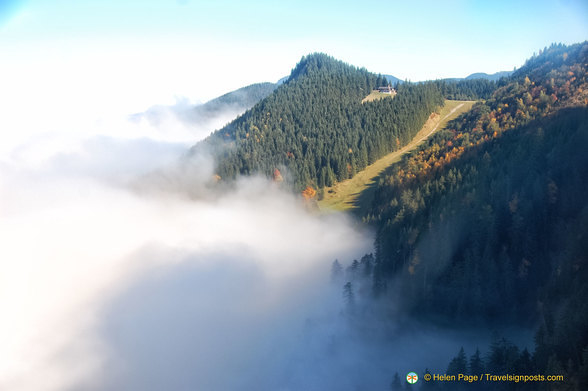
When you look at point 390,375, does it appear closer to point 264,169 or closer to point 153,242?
point 264,169

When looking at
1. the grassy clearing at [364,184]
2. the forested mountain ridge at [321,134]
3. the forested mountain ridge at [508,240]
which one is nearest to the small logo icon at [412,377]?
the forested mountain ridge at [508,240]

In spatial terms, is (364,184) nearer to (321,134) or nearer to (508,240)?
(321,134)

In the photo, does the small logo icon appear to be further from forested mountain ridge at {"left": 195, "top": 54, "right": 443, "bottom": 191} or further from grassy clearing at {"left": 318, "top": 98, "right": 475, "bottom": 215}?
forested mountain ridge at {"left": 195, "top": 54, "right": 443, "bottom": 191}

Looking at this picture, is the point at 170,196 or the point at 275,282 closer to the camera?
the point at 275,282

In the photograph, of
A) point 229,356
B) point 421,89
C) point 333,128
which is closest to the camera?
point 229,356

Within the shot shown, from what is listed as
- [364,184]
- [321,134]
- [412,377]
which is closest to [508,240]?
[412,377]

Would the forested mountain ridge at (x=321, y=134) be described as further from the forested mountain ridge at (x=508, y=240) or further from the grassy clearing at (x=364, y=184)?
the forested mountain ridge at (x=508, y=240)

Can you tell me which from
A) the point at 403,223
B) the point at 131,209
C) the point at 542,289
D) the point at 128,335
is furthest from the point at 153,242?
the point at 542,289
